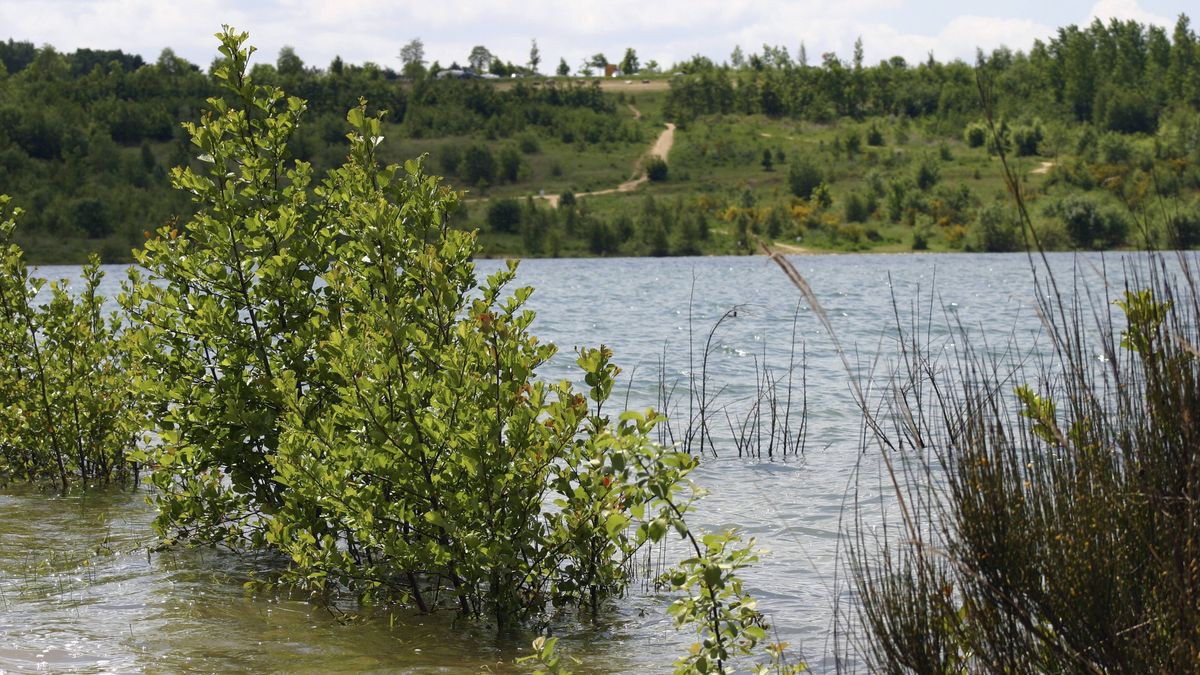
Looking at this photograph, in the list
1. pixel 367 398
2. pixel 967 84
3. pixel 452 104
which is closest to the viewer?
pixel 367 398

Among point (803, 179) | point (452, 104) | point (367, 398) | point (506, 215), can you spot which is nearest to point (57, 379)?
point (367, 398)

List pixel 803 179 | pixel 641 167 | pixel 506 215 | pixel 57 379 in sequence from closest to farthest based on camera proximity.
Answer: pixel 57 379
pixel 506 215
pixel 803 179
pixel 641 167

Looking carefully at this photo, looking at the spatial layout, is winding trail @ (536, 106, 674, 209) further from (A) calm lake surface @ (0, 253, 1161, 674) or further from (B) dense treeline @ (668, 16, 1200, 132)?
(A) calm lake surface @ (0, 253, 1161, 674)

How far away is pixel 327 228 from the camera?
8211 millimetres

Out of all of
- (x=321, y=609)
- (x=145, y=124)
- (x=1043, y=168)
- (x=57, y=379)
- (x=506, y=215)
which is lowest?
(x=321, y=609)

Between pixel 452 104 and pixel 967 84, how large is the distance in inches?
2848

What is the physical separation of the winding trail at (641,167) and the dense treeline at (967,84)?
7454 mm

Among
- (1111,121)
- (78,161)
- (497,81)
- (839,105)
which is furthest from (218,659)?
(497,81)

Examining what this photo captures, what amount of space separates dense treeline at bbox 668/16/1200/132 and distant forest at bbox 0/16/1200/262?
272 mm

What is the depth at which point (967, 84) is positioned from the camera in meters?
167

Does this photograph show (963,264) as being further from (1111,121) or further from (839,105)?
(839,105)

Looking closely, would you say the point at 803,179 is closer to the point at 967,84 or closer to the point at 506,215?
the point at 506,215

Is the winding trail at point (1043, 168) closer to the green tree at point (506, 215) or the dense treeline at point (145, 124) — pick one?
the green tree at point (506, 215)

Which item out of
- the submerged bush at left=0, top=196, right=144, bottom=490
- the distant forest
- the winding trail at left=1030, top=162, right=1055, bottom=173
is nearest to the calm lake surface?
the submerged bush at left=0, top=196, right=144, bottom=490
